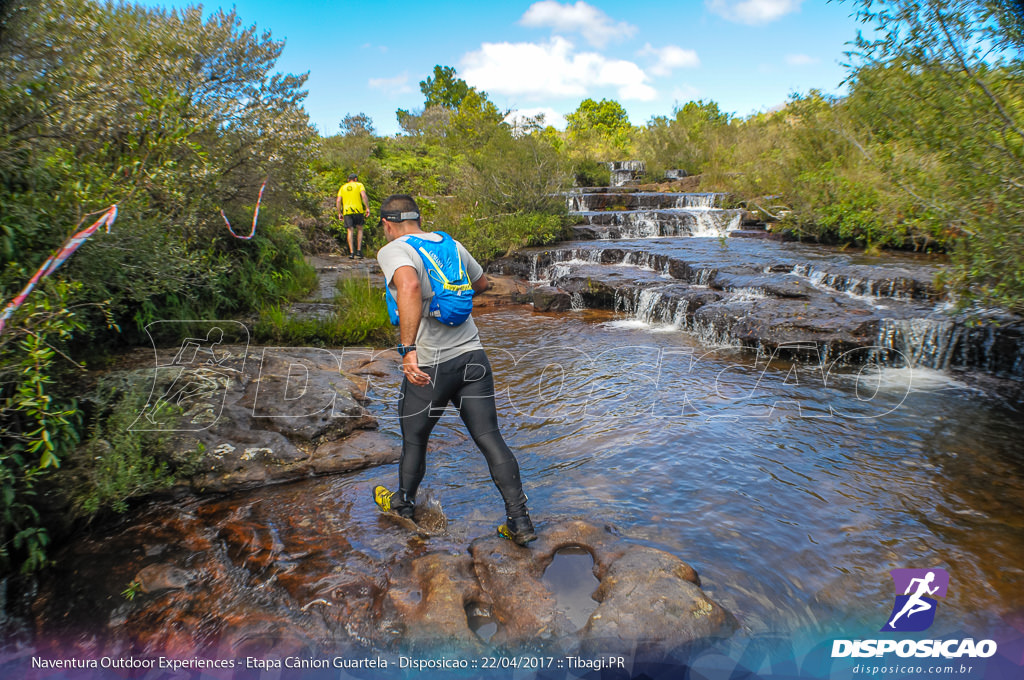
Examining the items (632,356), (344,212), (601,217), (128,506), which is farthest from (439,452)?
(601,217)

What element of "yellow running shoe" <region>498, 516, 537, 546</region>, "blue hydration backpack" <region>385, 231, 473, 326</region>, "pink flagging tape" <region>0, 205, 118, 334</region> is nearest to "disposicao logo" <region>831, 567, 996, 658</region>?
"yellow running shoe" <region>498, 516, 537, 546</region>

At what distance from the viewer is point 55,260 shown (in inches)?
136

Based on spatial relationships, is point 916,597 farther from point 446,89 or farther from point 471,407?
point 446,89

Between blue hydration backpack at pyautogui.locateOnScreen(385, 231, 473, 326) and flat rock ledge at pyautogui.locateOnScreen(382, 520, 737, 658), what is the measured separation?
1450 millimetres

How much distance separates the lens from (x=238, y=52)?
7.86 meters

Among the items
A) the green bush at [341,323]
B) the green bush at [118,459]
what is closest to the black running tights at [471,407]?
the green bush at [118,459]

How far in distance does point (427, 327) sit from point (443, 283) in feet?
0.94

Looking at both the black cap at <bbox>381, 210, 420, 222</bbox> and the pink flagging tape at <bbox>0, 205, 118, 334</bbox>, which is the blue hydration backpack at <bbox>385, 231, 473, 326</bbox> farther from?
the pink flagging tape at <bbox>0, 205, 118, 334</bbox>

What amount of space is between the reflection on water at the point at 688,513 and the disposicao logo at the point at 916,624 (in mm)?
70

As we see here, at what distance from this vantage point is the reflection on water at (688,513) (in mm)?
3076

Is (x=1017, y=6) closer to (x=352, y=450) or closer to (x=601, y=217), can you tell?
(x=352, y=450)

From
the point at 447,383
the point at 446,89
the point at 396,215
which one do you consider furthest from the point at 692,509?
the point at 446,89

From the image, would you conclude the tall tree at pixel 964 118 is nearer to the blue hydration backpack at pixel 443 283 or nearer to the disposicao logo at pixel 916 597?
the disposicao logo at pixel 916 597

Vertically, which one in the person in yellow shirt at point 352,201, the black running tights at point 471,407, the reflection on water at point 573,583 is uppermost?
the person in yellow shirt at point 352,201
